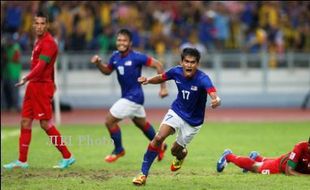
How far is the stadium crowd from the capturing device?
27.2 m

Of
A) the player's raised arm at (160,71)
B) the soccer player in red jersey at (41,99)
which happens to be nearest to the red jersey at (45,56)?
the soccer player in red jersey at (41,99)

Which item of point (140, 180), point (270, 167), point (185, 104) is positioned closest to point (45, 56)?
point (185, 104)

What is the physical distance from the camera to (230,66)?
27.5m

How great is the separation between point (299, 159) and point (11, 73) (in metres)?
16.5

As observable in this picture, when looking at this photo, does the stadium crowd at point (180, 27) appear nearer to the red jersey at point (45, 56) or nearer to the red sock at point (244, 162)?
the red jersey at point (45, 56)

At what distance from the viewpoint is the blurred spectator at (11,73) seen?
1019 inches

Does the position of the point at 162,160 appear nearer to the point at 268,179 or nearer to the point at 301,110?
the point at 268,179

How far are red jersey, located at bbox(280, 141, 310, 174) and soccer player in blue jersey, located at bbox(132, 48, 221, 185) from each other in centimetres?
141

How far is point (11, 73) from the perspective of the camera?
26188mm

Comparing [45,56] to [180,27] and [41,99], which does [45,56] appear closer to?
[41,99]

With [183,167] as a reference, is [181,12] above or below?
above

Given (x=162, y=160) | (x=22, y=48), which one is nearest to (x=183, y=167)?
(x=162, y=160)

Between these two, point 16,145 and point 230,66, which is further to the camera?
point 230,66

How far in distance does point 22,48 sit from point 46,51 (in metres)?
15.0
